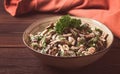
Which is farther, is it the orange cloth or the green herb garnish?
→ the orange cloth

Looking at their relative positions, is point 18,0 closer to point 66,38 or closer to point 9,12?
point 9,12

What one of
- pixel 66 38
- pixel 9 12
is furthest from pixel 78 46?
pixel 9 12

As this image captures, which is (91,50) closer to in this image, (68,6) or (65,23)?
(65,23)

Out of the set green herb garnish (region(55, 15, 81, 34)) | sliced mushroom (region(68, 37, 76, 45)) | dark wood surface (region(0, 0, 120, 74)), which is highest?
green herb garnish (region(55, 15, 81, 34))

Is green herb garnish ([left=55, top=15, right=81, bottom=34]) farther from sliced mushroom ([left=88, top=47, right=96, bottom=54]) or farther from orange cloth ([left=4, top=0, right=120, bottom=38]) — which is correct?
orange cloth ([left=4, top=0, right=120, bottom=38])

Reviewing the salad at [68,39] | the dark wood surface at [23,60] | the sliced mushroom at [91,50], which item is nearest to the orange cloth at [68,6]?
the dark wood surface at [23,60]

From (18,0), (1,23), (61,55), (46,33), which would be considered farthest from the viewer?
(18,0)

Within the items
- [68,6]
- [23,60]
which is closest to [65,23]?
[23,60]

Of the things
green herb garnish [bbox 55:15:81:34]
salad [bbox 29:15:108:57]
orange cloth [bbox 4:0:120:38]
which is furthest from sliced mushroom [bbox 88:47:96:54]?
orange cloth [bbox 4:0:120:38]
